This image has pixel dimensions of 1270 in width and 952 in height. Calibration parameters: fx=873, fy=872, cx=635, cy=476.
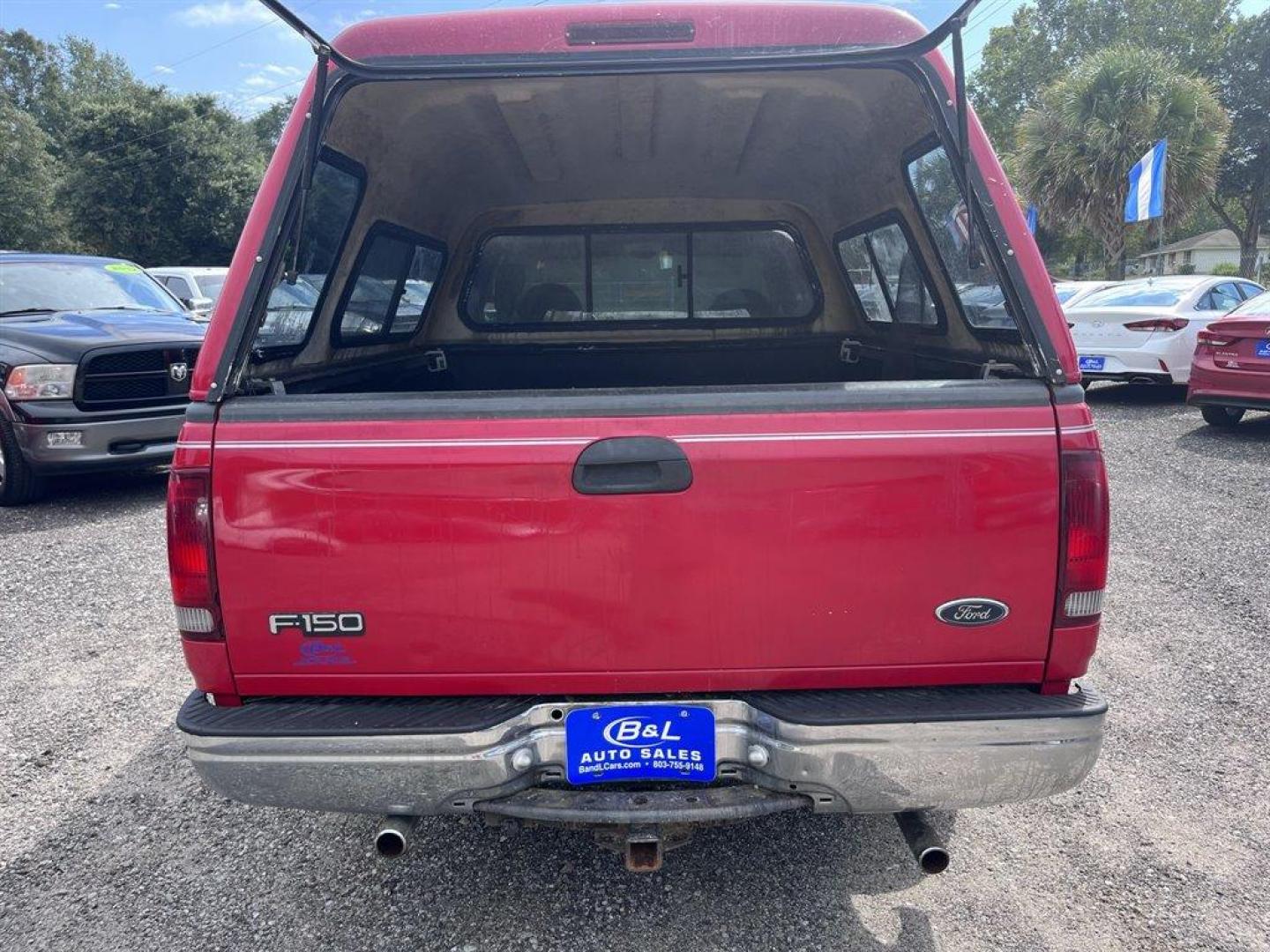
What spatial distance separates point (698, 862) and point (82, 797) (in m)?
2.25

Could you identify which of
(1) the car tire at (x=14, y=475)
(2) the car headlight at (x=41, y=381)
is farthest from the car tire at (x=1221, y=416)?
(1) the car tire at (x=14, y=475)

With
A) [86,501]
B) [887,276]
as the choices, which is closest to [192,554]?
[887,276]

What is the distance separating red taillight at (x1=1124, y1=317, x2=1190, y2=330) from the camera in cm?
1030

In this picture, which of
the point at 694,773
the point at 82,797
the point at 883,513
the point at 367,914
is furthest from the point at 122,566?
the point at 883,513

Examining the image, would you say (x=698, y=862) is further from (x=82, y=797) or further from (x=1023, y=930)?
(x=82, y=797)

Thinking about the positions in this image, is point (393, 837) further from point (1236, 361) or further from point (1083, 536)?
point (1236, 361)

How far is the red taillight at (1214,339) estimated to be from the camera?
8562 mm

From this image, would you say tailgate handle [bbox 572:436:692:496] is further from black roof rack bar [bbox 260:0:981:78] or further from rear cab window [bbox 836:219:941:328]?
rear cab window [bbox 836:219:941:328]

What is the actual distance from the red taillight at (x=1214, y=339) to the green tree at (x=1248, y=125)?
33.7 metres

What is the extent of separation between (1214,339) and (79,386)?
10.2 metres

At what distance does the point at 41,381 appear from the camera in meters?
6.57

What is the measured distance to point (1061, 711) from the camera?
6.72ft

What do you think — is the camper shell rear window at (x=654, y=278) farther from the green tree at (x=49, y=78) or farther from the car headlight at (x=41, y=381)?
the green tree at (x=49, y=78)

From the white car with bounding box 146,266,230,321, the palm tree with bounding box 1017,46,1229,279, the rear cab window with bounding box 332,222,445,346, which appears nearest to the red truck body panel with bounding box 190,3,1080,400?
the rear cab window with bounding box 332,222,445,346
